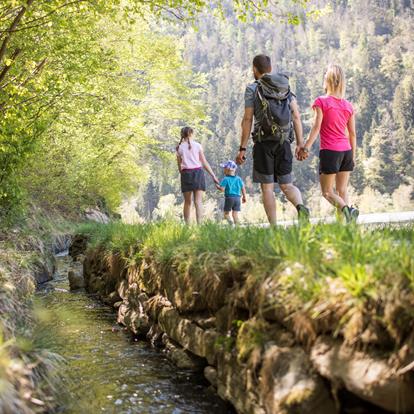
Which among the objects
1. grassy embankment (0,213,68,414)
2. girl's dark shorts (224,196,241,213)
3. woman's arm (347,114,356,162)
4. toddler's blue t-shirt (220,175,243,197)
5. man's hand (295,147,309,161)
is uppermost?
woman's arm (347,114,356,162)

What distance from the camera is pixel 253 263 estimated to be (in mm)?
3461

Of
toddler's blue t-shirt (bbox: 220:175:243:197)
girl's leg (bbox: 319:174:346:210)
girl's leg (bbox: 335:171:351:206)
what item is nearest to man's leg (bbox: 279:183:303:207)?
girl's leg (bbox: 319:174:346:210)

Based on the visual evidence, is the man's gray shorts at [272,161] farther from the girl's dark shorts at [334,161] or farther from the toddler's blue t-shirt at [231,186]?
the toddler's blue t-shirt at [231,186]

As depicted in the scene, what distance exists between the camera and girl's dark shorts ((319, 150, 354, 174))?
579 cm

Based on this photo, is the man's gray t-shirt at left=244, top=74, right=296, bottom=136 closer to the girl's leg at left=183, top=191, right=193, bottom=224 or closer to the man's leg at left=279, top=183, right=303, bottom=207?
the man's leg at left=279, top=183, right=303, bottom=207

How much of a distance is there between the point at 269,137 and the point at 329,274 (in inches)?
120

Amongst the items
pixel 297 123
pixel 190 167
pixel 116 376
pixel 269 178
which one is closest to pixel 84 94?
pixel 190 167

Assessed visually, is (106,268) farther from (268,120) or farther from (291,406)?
(291,406)

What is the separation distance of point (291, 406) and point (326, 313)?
0.52 meters

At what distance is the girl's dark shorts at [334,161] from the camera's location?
579cm

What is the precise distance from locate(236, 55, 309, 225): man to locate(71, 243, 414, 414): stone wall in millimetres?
1609

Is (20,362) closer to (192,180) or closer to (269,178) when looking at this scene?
(269,178)

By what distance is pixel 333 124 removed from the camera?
5801mm

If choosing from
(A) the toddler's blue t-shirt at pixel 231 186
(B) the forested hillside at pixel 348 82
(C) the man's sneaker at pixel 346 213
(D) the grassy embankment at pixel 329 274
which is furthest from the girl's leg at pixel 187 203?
(B) the forested hillside at pixel 348 82
